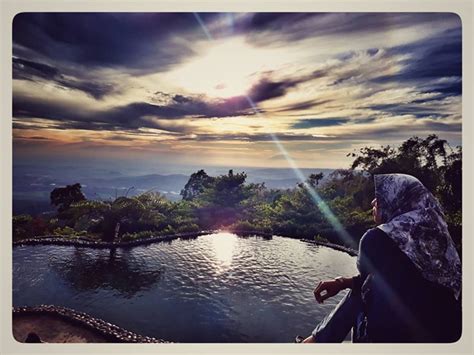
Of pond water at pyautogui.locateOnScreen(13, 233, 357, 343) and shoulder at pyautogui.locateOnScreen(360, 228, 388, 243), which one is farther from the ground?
shoulder at pyautogui.locateOnScreen(360, 228, 388, 243)

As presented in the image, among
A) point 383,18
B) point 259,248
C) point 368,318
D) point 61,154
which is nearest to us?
point 368,318

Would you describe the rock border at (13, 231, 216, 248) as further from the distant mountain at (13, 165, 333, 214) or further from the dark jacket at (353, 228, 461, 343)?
the dark jacket at (353, 228, 461, 343)

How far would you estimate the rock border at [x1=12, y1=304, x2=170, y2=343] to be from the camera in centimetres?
264

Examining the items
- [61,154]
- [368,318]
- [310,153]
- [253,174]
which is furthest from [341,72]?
[61,154]

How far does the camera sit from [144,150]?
2994 mm

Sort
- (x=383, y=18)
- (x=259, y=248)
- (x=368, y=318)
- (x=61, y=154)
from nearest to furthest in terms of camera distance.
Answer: (x=368, y=318) → (x=383, y=18) → (x=61, y=154) → (x=259, y=248)

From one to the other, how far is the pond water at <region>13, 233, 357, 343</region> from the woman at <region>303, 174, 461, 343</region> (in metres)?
0.28

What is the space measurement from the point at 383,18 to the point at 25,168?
312 cm

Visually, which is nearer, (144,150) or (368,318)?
(368,318)

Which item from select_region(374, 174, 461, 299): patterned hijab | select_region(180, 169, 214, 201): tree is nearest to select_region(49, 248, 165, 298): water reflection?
select_region(180, 169, 214, 201): tree

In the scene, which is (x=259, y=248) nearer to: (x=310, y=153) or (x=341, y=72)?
(x=310, y=153)

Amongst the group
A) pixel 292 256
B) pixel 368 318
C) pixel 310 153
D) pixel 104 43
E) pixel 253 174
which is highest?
pixel 104 43

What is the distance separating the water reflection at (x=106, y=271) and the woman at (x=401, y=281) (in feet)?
4.70
